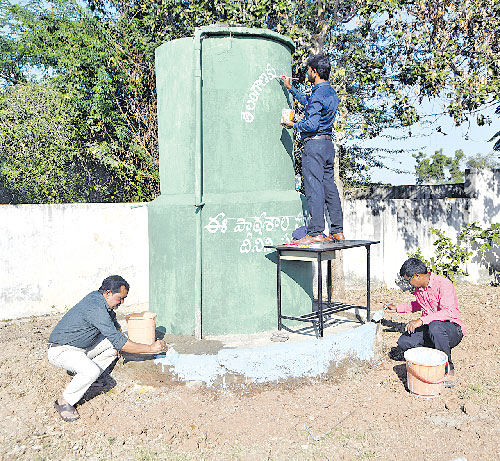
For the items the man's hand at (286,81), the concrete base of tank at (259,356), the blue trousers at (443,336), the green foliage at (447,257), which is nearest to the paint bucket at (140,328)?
the concrete base of tank at (259,356)

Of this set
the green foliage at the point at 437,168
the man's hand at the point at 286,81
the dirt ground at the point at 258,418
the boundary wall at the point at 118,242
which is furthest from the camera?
the green foliage at the point at 437,168

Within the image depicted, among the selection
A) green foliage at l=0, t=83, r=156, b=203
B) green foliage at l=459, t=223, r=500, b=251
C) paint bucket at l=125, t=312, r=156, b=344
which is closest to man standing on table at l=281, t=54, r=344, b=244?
paint bucket at l=125, t=312, r=156, b=344

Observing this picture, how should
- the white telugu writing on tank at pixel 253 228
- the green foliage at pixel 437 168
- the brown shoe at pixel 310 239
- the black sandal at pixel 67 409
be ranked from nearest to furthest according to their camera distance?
the black sandal at pixel 67 409 → the brown shoe at pixel 310 239 → the white telugu writing on tank at pixel 253 228 → the green foliage at pixel 437 168

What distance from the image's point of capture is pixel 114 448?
405cm

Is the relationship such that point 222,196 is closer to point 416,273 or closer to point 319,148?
point 319,148

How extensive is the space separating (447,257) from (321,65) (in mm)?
6030

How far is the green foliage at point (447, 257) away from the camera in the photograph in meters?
10.2

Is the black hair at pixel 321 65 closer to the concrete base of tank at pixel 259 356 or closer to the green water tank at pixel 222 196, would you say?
the green water tank at pixel 222 196

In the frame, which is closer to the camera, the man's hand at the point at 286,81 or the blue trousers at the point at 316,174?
the blue trousers at the point at 316,174

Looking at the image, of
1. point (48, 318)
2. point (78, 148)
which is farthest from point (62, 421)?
point (78, 148)

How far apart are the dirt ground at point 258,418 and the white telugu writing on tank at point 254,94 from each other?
2972mm

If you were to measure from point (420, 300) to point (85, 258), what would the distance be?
5941 millimetres

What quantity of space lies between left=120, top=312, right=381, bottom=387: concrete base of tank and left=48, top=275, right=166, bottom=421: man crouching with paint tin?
0.40 m

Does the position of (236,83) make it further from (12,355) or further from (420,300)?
(12,355)
